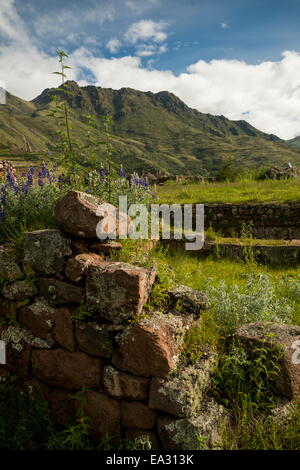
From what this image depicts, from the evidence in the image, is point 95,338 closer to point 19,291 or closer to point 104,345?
point 104,345

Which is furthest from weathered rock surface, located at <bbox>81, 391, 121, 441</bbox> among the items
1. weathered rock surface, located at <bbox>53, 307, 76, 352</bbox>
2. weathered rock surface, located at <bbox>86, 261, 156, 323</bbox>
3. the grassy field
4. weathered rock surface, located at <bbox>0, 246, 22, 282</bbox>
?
the grassy field

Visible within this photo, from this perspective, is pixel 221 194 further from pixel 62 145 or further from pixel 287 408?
pixel 287 408

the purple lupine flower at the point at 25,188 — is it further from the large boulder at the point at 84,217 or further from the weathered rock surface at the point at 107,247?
the weathered rock surface at the point at 107,247

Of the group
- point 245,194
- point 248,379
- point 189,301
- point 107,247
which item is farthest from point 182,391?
point 245,194

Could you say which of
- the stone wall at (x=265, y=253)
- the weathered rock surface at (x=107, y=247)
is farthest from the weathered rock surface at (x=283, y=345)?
the stone wall at (x=265, y=253)

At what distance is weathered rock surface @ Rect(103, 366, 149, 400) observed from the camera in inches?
97.8

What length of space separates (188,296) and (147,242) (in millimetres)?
1118

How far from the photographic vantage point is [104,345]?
2.61 m

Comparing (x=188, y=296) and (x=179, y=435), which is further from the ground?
(x=188, y=296)

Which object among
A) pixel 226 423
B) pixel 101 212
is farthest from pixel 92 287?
pixel 226 423

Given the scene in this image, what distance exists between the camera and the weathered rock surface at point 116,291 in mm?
2518

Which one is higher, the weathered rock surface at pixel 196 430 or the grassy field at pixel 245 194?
the grassy field at pixel 245 194

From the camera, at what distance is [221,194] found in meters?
10.3
